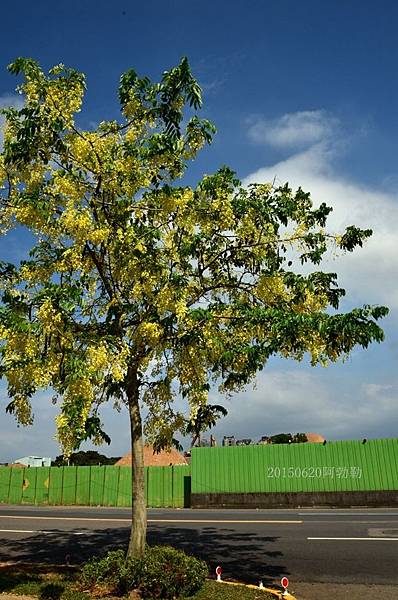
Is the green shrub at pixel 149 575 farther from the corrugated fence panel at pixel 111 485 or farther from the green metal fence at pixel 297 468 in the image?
the corrugated fence panel at pixel 111 485

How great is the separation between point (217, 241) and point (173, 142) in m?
2.14

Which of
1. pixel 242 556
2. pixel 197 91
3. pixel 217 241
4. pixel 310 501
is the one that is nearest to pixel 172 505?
pixel 310 501

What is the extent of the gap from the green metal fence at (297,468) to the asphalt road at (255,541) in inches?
236

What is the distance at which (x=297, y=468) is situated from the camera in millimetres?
31047

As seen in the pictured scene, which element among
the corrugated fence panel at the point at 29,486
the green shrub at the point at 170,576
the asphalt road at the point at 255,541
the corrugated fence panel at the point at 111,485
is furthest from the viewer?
the corrugated fence panel at the point at 29,486

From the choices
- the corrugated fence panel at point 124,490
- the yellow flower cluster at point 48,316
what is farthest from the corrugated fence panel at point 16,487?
the yellow flower cluster at point 48,316

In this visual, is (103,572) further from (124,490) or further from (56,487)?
(56,487)

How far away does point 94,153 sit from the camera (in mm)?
10445

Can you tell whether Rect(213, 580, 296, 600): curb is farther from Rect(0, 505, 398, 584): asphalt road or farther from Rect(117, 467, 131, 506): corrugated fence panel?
Rect(117, 467, 131, 506): corrugated fence panel

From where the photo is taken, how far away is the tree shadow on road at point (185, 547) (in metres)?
12.4

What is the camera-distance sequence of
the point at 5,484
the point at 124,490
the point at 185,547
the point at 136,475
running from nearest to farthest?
the point at 136,475 < the point at 185,547 < the point at 124,490 < the point at 5,484

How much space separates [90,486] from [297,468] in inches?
570

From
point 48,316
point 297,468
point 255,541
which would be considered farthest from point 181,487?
point 48,316

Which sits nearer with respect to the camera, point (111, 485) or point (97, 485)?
point (111, 485)
